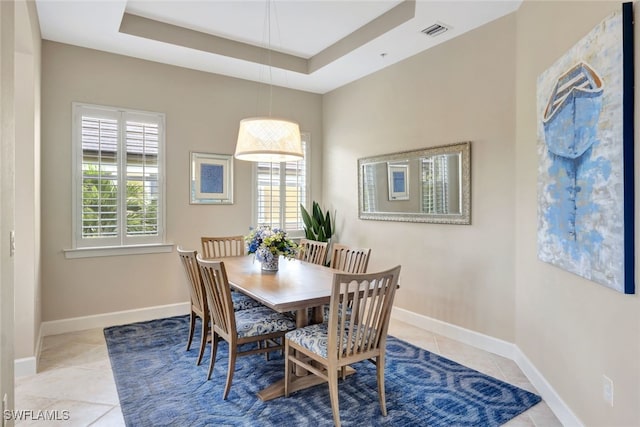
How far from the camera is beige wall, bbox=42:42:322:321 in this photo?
12.6ft

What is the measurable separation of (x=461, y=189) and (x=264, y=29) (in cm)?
256

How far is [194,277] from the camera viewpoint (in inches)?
118

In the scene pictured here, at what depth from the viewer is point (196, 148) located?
4.63 m

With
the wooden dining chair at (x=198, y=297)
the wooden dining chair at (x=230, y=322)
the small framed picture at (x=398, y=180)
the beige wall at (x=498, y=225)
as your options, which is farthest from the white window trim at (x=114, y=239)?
the small framed picture at (x=398, y=180)

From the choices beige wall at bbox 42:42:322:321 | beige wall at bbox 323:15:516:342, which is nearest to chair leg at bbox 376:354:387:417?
beige wall at bbox 323:15:516:342

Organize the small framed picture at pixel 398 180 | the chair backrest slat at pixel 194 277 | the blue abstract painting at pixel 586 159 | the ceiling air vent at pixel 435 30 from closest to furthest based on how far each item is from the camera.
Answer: the blue abstract painting at pixel 586 159
the chair backrest slat at pixel 194 277
the ceiling air vent at pixel 435 30
the small framed picture at pixel 398 180

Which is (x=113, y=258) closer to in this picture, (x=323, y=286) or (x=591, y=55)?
(x=323, y=286)

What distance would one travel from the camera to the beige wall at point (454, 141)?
3.33m

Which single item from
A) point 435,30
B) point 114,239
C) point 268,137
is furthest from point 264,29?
point 114,239

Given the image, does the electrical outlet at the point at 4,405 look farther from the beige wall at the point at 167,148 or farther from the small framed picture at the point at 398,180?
the small framed picture at the point at 398,180

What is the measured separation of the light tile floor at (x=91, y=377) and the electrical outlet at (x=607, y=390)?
0.53 meters

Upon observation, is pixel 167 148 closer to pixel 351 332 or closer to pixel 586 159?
pixel 351 332

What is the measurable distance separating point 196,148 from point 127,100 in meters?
0.88

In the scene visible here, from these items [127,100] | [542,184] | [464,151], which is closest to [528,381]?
[542,184]
